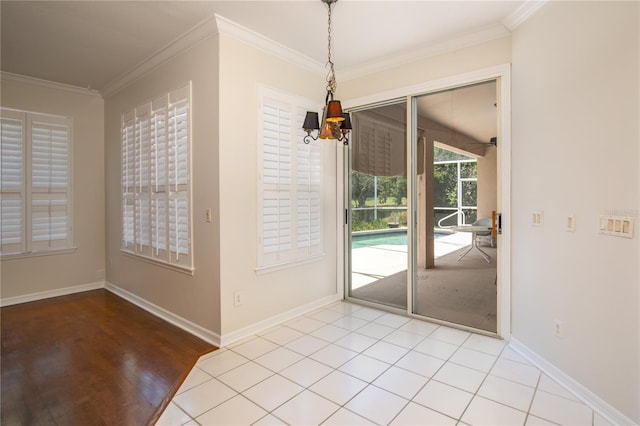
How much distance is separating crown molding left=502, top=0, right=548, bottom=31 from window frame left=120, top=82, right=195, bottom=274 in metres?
2.85

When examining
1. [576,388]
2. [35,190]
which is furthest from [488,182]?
[35,190]

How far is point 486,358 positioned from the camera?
2574mm

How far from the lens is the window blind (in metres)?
3.16

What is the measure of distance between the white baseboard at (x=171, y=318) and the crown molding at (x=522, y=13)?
362cm

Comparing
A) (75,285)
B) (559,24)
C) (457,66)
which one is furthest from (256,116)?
(75,285)

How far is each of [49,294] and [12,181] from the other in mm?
1486

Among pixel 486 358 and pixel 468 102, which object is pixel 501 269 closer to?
pixel 486 358

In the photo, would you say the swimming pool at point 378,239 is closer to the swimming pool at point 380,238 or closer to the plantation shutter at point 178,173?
the swimming pool at point 380,238

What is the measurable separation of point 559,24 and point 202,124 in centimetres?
286

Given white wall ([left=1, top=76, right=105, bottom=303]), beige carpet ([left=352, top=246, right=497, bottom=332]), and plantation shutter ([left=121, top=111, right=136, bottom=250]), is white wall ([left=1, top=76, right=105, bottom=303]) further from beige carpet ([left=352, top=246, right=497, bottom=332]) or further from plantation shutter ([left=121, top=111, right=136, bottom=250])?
beige carpet ([left=352, top=246, right=497, bottom=332])

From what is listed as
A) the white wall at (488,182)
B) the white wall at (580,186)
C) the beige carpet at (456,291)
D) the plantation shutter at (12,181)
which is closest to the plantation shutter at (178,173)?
the plantation shutter at (12,181)

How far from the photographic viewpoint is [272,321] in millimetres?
3271

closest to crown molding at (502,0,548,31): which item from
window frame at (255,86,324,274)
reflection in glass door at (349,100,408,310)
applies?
reflection in glass door at (349,100,408,310)

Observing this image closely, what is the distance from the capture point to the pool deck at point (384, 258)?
334 centimetres
